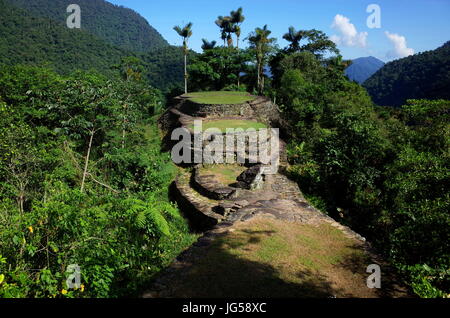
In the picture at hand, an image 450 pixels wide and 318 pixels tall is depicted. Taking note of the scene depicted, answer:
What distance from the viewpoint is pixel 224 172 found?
11922 mm

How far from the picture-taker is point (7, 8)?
47.6m

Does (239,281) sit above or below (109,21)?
below

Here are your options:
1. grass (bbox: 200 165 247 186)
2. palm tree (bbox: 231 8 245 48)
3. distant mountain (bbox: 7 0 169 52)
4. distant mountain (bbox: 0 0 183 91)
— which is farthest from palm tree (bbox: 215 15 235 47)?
distant mountain (bbox: 7 0 169 52)

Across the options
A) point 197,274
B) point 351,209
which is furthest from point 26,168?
point 351,209

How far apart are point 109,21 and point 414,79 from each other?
106 m

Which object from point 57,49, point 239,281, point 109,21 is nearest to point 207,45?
point 57,49

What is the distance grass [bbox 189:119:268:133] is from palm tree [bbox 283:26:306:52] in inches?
863

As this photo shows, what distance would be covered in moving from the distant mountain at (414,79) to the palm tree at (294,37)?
711 inches

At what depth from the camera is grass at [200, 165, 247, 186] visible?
36.6 feet

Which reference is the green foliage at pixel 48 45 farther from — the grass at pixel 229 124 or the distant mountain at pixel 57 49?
the grass at pixel 229 124

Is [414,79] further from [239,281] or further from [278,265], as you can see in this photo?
[239,281]

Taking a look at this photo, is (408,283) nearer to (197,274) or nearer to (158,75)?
(197,274)

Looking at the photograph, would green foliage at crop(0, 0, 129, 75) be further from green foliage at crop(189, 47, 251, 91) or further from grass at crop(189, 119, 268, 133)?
grass at crop(189, 119, 268, 133)

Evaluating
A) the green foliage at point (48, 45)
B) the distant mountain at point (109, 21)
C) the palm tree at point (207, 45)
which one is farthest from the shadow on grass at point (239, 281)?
the distant mountain at point (109, 21)
